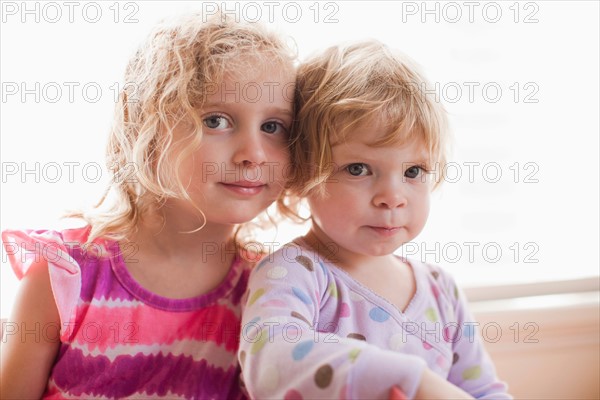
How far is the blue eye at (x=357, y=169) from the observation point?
1.04 metres

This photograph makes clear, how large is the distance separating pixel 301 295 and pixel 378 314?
0.45 feet

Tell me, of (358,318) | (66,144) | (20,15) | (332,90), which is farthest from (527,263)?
(20,15)

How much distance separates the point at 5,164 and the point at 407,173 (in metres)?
0.70

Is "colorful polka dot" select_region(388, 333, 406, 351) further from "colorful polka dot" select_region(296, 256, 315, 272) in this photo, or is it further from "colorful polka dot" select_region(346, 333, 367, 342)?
"colorful polka dot" select_region(296, 256, 315, 272)

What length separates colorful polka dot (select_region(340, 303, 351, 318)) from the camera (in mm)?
1052

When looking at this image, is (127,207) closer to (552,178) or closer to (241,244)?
(241,244)

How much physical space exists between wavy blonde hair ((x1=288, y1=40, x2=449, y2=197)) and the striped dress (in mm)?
→ 274

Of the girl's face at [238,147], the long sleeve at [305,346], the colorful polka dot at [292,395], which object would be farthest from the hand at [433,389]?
the girl's face at [238,147]

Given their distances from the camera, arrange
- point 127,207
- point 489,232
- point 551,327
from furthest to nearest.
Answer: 1. point 489,232
2. point 551,327
3. point 127,207

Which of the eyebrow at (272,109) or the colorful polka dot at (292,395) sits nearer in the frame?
the colorful polka dot at (292,395)

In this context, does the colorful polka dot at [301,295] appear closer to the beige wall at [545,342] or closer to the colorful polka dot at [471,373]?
the colorful polka dot at [471,373]

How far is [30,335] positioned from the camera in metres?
1.11

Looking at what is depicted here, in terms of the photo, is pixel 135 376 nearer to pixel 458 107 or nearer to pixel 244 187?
pixel 244 187

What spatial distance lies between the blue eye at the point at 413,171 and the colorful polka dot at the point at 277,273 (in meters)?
0.23
